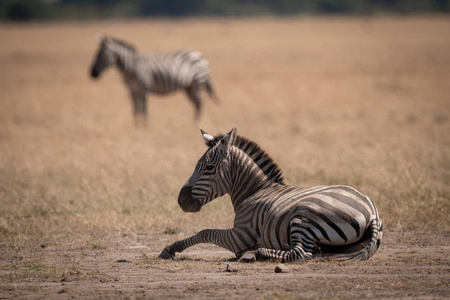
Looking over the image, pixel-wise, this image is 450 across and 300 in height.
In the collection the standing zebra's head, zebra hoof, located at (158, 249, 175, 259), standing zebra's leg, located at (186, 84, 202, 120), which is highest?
the standing zebra's head

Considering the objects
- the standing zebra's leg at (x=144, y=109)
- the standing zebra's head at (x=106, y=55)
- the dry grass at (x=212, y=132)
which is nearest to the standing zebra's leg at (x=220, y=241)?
the dry grass at (x=212, y=132)

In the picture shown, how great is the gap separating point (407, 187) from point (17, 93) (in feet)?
59.8

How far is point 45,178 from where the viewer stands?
11.8m

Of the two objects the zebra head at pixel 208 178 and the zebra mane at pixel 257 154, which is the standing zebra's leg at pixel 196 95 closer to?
the zebra mane at pixel 257 154

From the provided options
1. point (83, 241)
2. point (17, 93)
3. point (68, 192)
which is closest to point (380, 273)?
point (83, 241)

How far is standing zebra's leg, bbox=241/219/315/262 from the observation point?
630cm

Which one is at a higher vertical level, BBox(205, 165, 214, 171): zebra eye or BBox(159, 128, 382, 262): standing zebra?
BBox(205, 165, 214, 171): zebra eye

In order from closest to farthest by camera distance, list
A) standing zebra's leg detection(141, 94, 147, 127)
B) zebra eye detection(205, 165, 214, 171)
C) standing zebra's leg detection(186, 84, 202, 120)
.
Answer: zebra eye detection(205, 165, 214, 171) → standing zebra's leg detection(141, 94, 147, 127) → standing zebra's leg detection(186, 84, 202, 120)

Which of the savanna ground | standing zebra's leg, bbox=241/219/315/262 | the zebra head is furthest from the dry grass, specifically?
standing zebra's leg, bbox=241/219/315/262

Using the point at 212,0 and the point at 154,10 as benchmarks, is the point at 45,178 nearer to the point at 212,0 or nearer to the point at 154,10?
the point at 154,10

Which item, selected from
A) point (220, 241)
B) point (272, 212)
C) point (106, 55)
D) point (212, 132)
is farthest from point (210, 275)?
point (106, 55)

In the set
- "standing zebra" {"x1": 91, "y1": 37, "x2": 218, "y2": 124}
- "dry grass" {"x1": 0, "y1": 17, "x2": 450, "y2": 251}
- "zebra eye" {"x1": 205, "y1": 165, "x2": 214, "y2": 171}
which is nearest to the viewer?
"zebra eye" {"x1": 205, "y1": 165, "x2": 214, "y2": 171}

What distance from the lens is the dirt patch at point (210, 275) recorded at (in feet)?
17.9

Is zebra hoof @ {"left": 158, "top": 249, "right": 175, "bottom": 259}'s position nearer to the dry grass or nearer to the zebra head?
the zebra head
